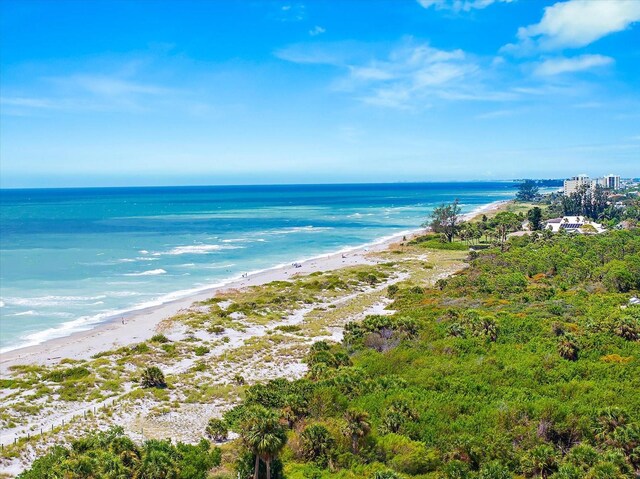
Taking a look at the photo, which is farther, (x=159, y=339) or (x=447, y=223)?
(x=447, y=223)

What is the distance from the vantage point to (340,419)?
23031 millimetres

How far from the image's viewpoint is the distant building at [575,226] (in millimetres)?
93669

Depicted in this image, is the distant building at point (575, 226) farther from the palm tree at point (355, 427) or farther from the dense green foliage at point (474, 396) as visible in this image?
the palm tree at point (355, 427)

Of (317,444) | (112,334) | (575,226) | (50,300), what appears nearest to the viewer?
(317,444)

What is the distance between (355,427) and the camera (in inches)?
841

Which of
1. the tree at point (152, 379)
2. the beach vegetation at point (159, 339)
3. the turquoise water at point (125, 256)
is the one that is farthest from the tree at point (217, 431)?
the turquoise water at point (125, 256)

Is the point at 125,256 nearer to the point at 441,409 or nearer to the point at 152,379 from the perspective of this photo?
the point at 152,379

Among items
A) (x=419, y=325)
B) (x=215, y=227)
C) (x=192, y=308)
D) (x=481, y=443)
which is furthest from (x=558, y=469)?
(x=215, y=227)

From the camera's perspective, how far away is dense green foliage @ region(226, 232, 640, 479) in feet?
66.9

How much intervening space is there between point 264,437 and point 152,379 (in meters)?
15.3

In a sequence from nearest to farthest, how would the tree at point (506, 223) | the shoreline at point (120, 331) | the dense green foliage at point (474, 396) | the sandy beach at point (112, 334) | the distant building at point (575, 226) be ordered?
the dense green foliage at point (474, 396), the sandy beach at point (112, 334), the shoreline at point (120, 331), the tree at point (506, 223), the distant building at point (575, 226)

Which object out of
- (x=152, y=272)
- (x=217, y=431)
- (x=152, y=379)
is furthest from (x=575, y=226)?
(x=217, y=431)

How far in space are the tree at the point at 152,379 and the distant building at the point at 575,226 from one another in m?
83.3

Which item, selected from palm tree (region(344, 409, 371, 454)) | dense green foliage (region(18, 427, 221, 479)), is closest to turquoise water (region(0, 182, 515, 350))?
dense green foliage (region(18, 427, 221, 479))
